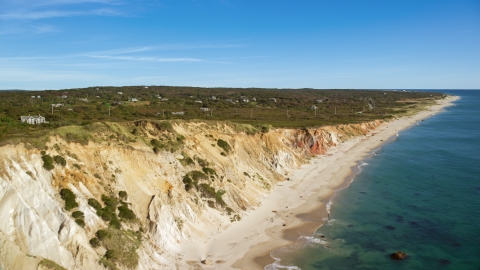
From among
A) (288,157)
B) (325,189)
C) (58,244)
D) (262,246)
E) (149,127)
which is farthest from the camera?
(288,157)

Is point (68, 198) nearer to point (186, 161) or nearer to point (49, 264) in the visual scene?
point (49, 264)

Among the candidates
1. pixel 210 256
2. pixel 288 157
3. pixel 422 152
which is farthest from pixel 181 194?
pixel 422 152

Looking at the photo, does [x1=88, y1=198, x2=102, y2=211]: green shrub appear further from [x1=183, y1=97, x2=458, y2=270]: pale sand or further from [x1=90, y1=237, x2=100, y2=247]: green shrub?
[x1=183, y1=97, x2=458, y2=270]: pale sand

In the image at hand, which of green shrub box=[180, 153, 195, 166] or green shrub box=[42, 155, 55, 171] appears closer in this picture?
green shrub box=[42, 155, 55, 171]

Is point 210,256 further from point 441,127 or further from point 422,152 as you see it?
point 441,127

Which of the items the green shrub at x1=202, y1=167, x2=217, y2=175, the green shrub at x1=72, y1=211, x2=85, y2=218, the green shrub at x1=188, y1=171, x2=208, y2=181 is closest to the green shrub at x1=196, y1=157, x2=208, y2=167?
the green shrub at x1=202, y1=167, x2=217, y2=175

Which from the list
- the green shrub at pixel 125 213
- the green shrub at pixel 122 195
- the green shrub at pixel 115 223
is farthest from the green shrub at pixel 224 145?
the green shrub at pixel 115 223

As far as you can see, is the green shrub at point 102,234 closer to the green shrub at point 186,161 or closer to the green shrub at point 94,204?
the green shrub at point 94,204
